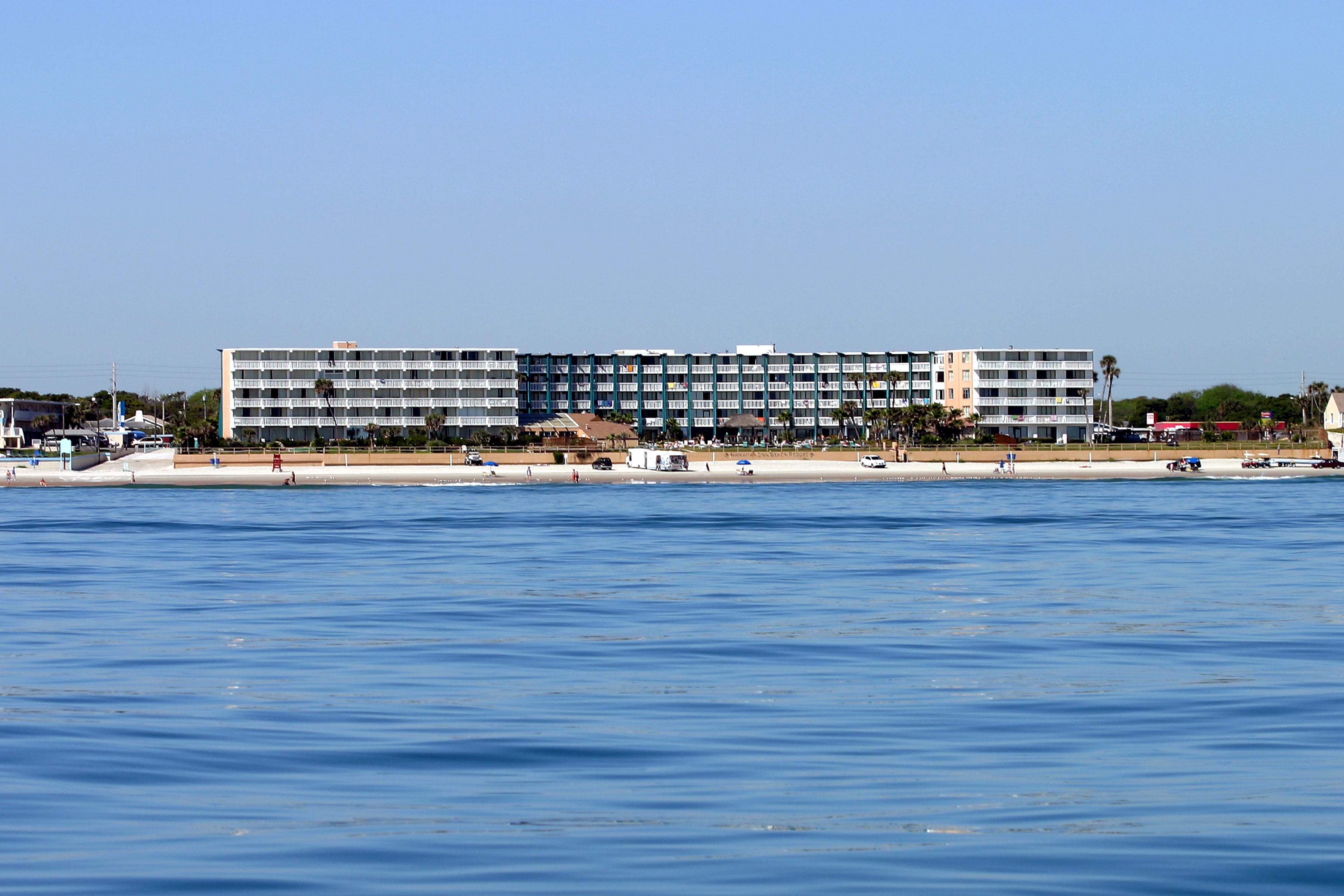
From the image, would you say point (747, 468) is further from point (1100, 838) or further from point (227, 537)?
point (1100, 838)

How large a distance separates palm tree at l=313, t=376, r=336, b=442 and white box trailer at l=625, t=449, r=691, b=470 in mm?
54221

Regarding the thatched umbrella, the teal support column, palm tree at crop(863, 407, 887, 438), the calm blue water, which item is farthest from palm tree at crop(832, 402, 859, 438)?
the calm blue water

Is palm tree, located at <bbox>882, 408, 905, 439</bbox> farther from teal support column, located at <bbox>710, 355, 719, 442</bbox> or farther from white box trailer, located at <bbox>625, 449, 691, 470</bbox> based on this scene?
white box trailer, located at <bbox>625, 449, 691, 470</bbox>

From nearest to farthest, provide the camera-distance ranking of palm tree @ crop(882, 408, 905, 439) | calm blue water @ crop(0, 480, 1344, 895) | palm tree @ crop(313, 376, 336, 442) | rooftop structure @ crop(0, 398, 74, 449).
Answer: calm blue water @ crop(0, 480, 1344, 895)
palm tree @ crop(882, 408, 905, 439)
palm tree @ crop(313, 376, 336, 442)
rooftop structure @ crop(0, 398, 74, 449)

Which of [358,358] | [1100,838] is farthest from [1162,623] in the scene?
[358,358]

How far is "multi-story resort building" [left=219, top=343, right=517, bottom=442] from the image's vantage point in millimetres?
160750

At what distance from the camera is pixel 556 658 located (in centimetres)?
1870

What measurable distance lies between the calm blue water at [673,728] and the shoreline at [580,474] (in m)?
67.7

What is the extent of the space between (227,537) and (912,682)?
33918 millimetres

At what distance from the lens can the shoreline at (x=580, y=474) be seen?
100312 millimetres

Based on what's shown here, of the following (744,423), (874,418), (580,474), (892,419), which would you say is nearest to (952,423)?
(892,419)

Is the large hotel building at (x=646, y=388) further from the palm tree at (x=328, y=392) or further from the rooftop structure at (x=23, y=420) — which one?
the rooftop structure at (x=23, y=420)

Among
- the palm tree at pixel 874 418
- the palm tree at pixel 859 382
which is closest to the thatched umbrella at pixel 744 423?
the palm tree at pixel 859 382

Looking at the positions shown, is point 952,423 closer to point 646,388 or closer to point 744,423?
point 744,423
